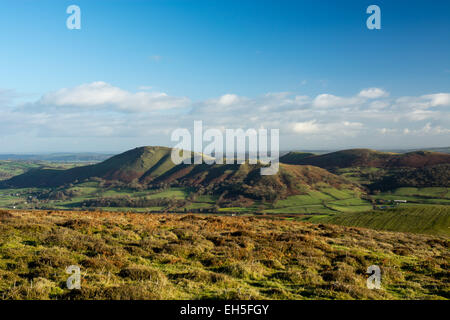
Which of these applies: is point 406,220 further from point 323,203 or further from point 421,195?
point 421,195

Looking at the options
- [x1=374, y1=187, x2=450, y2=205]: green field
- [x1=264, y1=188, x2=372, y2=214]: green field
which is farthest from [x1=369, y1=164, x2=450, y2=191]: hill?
[x1=264, y1=188, x2=372, y2=214]: green field

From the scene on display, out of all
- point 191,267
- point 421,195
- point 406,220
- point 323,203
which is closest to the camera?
A: point 191,267

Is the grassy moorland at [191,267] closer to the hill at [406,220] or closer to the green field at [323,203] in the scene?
the hill at [406,220]

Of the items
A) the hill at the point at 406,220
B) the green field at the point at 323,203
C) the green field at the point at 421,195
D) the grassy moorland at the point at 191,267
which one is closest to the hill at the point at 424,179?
the green field at the point at 421,195

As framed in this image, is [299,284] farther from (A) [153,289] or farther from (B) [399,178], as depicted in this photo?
(B) [399,178]

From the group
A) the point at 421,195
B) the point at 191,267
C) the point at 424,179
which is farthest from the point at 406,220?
the point at 424,179
